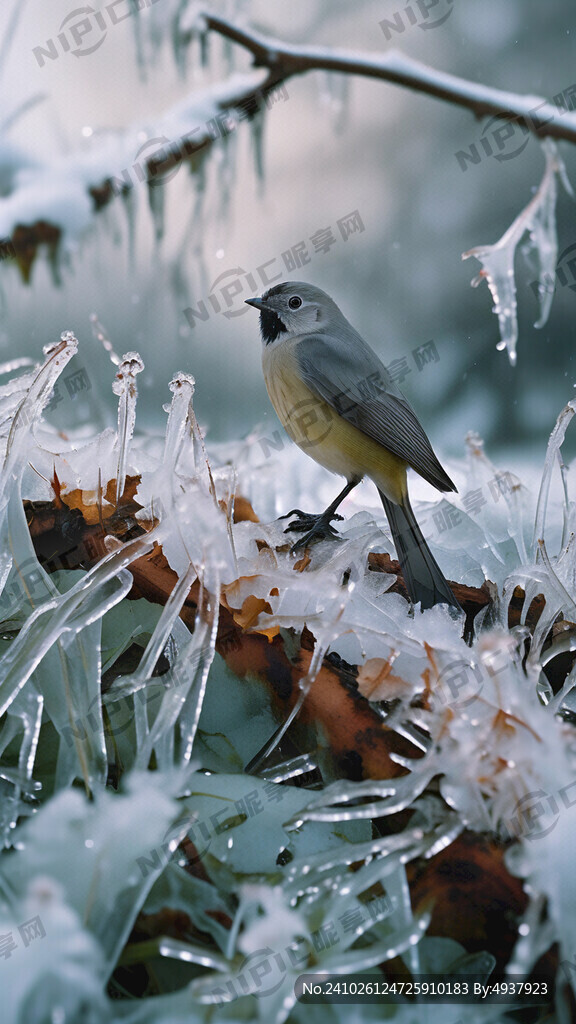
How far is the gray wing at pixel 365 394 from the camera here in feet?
2.61

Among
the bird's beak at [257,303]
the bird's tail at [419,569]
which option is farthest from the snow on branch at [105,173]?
the bird's tail at [419,569]

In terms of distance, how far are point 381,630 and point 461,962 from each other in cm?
14

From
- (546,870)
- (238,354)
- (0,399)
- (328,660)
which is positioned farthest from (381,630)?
(238,354)

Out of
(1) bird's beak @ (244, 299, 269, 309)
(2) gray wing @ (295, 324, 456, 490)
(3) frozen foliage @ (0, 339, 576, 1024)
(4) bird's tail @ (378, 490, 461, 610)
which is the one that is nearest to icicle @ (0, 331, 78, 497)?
(3) frozen foliage @ (0, 339, 576, 1024)

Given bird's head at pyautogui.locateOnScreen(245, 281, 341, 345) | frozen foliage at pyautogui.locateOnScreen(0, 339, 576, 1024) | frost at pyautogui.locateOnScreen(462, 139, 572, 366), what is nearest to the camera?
frozen foliage at pyautogui.locateOnScreen(0, 339, 576, 1024)

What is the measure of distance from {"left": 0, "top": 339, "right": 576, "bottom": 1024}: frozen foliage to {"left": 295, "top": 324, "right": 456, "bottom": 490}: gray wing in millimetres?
309

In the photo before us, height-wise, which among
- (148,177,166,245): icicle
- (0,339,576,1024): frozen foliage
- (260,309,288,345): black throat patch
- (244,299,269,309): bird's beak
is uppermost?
(148,177,166,245): icicle

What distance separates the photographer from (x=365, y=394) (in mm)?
892

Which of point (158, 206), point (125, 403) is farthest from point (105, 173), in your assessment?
point (125, 403)

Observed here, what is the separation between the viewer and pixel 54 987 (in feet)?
0.93

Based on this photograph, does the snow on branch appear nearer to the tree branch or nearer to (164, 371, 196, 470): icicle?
the tree branch

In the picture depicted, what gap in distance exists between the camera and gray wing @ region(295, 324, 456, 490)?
797 mm

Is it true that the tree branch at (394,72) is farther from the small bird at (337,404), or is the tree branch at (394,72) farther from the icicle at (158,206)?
the small bird at (337,404)

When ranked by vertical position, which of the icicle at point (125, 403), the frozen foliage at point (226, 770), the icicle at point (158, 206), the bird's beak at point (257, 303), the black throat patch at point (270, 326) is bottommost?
the frozen foliage at point (226, 770)
